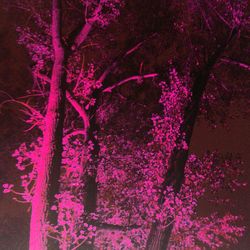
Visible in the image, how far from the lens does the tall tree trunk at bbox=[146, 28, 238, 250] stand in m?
10.7

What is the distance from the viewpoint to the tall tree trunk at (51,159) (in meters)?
9.23

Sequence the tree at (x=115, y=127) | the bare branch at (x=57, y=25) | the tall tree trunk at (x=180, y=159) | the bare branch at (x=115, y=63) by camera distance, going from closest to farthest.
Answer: the bare branch at (x=57, y=25), the tree at (x=115, y=127), the tall tree trunk at (x=180, y=159), the bare branch at (x=115, y=63)

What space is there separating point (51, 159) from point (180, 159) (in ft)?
10.5

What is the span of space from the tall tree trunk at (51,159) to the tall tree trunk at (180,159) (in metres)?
2.71

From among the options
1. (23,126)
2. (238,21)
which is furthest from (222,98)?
(23,126)

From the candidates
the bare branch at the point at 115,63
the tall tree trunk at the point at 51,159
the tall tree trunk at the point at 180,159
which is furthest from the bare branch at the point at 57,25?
the tall tree trunk at the point at 180,159

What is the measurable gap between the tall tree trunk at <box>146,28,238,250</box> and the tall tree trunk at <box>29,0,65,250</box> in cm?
271

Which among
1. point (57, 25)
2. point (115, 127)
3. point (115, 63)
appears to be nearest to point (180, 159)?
point (115, 63)

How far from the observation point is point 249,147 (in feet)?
56.0

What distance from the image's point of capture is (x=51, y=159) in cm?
936

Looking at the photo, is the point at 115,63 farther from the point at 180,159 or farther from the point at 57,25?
the point at 180,159

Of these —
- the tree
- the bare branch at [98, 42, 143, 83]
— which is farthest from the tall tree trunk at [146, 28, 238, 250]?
the bare branch at [98, 42, 143, 83]

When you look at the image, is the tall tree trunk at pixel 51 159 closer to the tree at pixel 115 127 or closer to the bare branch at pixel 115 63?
the tree at pixel 115 127

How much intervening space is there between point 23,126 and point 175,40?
23.2 feet
